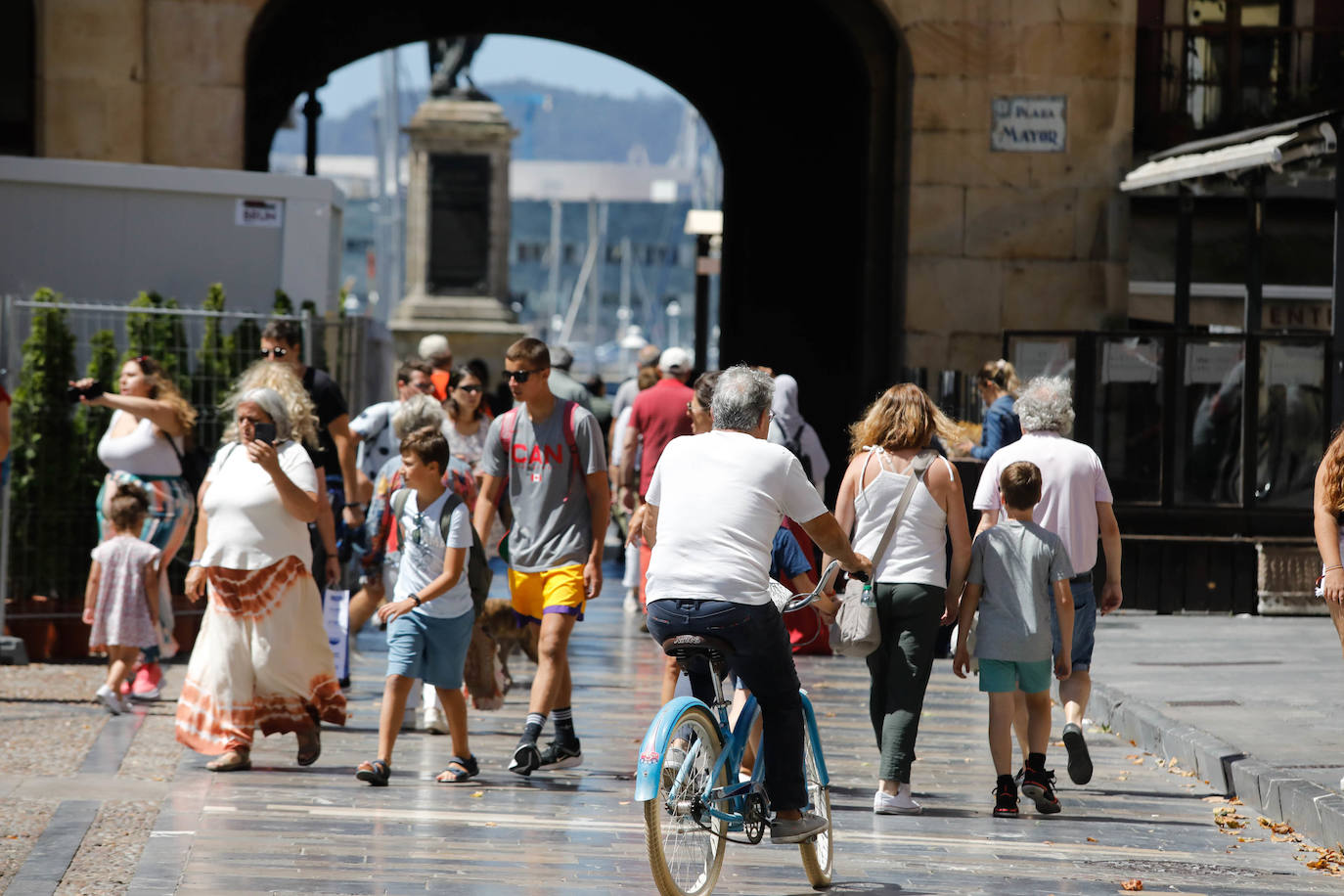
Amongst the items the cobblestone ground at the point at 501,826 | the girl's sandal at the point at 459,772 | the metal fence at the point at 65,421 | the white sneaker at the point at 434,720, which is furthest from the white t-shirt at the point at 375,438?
the girl's sandal at the point at 459,772

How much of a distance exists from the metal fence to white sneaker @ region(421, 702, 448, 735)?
110 inches

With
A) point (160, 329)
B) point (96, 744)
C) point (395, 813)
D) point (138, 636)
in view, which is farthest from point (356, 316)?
point (395, 813)

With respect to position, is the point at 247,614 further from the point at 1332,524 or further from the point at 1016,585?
the point at 1332,524

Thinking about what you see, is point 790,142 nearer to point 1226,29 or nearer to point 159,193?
point 1226,29

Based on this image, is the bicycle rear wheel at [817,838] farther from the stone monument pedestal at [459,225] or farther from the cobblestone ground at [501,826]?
the stone monument pedestal at [459,225]

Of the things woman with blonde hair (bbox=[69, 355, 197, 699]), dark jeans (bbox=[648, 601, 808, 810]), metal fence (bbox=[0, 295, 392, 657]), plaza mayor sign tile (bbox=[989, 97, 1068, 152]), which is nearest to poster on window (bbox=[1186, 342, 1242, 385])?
plaza mayor sign tile (bbox=[989, 97, 1068, 152])

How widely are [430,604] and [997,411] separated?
5427 millimetres

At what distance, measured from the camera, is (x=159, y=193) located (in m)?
12.2

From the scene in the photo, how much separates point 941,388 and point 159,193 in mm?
6067

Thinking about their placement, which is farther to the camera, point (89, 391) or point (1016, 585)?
point (89, 391)

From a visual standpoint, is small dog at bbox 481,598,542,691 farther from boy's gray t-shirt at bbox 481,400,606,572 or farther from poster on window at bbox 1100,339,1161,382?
poster on window at bbox 1100,339,1161,382

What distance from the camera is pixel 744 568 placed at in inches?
228

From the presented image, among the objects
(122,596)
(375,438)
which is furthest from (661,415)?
(122,596)

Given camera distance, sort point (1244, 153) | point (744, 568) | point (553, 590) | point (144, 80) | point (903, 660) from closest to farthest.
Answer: point (744, 568) < point (903, 660) < point (553, 590) < point (1244, 153) < point (144, 80)
